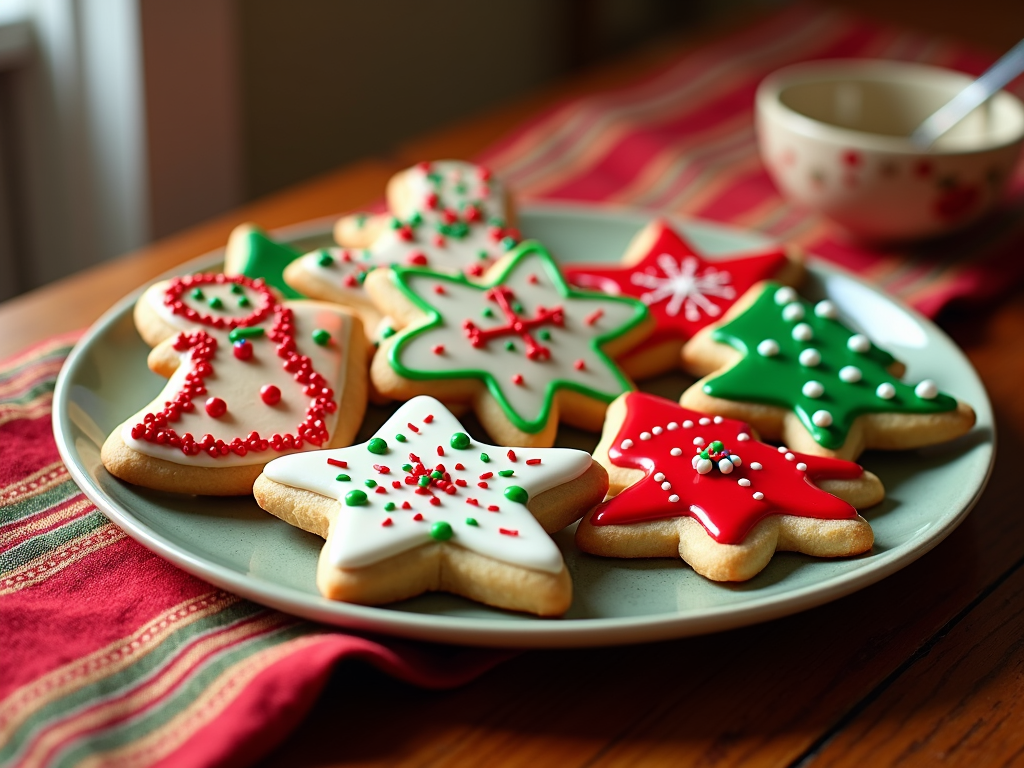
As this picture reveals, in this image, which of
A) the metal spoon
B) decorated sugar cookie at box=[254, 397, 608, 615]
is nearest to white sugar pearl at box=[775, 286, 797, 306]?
decorated sugar cookie at box=[254, 397, 608, 615]

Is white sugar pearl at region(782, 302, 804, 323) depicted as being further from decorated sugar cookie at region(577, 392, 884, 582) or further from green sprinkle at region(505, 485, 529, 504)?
green sprinkle at region(505, 485, 529, 504)

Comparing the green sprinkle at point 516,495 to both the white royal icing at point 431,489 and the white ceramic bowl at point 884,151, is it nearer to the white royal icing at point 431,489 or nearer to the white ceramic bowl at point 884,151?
the white royal icing at point 431,489

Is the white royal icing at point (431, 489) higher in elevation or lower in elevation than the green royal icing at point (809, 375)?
lower

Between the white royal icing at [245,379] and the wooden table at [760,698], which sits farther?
the white royal icing at [245,379]

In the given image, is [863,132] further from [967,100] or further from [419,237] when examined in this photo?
[419,237]

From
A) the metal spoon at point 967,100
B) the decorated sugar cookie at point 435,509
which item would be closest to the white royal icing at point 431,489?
the decorated sugar cookie at point 435,509

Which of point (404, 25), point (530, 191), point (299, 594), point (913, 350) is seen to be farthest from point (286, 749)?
point (404, 25)

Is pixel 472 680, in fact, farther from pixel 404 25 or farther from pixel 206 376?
pixel 404 25
